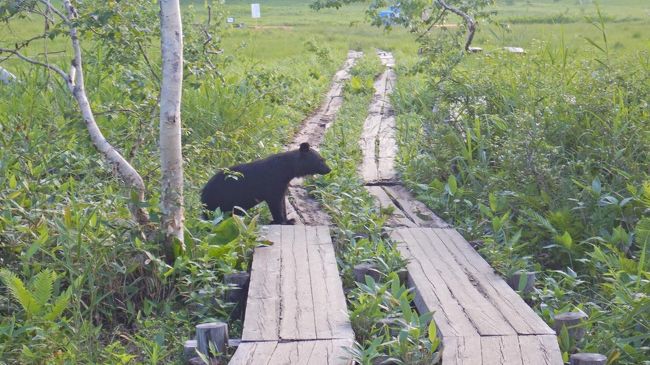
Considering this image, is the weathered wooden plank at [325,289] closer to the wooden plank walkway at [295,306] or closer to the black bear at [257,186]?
the wooden plank walkway at [295,306]

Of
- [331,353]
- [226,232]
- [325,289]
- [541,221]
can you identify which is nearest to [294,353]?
[331,353]

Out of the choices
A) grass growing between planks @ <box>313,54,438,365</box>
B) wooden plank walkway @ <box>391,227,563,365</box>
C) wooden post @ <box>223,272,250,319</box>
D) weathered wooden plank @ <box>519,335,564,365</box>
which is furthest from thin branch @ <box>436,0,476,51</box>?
weathered wooden plank @ <box>519,335,564,365</box>

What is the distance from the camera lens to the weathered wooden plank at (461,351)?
407 centimetres

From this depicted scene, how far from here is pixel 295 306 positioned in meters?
4.85

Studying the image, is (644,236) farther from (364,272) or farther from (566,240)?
(364,272)

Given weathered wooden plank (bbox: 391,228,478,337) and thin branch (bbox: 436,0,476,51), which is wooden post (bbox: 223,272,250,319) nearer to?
weathered wooden plank (bbox: 391,228,478,337)

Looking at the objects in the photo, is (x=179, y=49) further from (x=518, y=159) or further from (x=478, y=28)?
(x=478, y=28)

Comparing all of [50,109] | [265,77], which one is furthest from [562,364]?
[265,77]

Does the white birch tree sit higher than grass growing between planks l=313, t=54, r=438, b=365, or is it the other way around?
the white birch tree

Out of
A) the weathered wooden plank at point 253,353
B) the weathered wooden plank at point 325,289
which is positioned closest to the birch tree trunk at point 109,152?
the weathered wooden plank at point 325,289

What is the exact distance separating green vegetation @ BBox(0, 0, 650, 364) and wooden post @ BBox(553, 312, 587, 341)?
78 mm

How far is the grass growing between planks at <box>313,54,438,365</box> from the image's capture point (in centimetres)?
423

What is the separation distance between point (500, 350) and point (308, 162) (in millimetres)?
3623

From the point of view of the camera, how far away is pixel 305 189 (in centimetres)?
826
